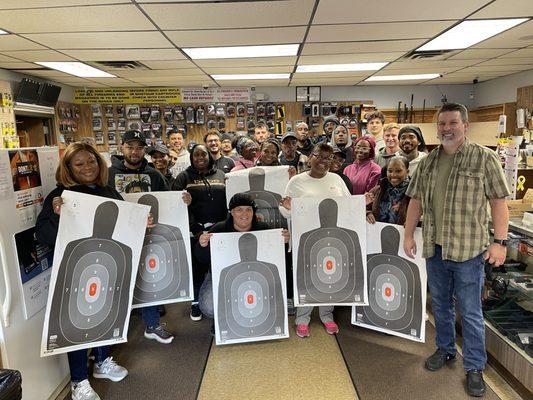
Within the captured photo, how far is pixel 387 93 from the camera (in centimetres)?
716

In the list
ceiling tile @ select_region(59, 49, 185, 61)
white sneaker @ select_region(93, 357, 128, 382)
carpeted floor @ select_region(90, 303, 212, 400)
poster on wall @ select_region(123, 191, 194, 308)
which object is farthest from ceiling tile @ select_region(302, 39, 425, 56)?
white sneaker @ select_region(93, 357, 128, 382)

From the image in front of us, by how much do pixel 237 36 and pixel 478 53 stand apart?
3.12m

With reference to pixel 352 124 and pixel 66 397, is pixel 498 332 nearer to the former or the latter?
pixel 66 397

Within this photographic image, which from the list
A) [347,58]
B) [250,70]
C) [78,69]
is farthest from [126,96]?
[347,58]

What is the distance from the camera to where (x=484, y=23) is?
3.23m

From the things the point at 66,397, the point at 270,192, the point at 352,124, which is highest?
the point at 352,124

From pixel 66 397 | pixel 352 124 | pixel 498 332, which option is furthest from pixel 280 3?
pixel 352 124

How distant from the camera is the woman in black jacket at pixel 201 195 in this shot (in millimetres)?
2803

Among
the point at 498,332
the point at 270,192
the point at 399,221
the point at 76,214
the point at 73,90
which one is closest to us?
the point at 76,214

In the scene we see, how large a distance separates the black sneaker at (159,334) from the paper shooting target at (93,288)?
0.66 meters

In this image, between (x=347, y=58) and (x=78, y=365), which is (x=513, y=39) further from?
(x=78, y=365)

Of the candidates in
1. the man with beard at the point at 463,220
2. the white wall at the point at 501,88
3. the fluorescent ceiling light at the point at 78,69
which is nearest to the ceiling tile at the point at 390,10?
the man with beard at the point at 463,220

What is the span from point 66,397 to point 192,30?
115 inches

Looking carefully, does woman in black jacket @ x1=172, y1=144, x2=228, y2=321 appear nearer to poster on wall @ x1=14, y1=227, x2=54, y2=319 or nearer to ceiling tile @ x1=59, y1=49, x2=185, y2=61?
poster on wall @ x1=14, y1=227, x2=54, y2=319
